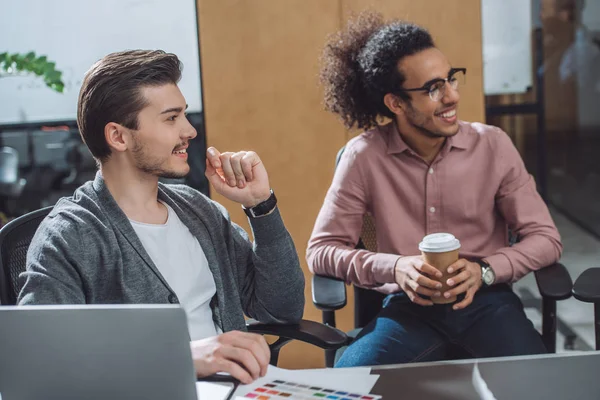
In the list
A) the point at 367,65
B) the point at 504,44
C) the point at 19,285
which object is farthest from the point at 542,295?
the point at 504,44

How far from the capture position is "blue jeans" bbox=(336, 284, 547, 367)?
2000 mm

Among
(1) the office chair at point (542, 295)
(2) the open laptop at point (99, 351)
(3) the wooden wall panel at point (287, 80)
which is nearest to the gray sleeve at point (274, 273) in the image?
(1) the office chair at point (542, 295)

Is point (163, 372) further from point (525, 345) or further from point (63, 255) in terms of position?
point (525, 345)

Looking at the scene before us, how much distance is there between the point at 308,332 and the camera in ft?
5.78

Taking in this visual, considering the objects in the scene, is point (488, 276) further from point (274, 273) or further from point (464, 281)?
point (274, 273)

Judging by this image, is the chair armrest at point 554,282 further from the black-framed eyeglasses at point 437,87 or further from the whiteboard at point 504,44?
the whiteboard at point 504,44

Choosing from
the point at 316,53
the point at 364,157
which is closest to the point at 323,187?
the point at 316,53

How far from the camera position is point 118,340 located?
3.28 feet

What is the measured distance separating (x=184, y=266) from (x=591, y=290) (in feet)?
3.39

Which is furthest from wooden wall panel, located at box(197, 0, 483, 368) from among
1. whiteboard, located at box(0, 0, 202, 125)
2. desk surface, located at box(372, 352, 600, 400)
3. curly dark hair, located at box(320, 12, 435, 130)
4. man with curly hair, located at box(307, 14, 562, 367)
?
desk surface, located at box(372, 352, 600, 400)

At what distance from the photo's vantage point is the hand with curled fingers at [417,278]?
1914mm

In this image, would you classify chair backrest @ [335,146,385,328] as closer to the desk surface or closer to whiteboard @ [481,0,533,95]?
the desk surface

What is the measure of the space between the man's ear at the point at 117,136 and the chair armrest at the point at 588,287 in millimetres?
1187

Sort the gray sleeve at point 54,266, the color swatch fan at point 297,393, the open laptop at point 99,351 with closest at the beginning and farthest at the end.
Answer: the open laptop at point 99,351, the color swatch fan at point 297,393, the gray sleeve at point 54,266
